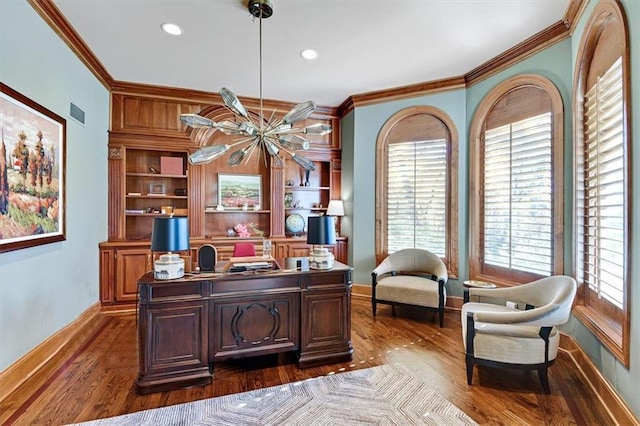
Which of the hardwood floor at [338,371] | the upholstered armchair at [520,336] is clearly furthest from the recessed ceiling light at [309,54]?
the hardwood floor at [338,371]

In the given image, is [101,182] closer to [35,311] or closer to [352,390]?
[35,311]

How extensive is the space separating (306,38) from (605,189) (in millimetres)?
2976

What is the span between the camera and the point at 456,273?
14.2 ft

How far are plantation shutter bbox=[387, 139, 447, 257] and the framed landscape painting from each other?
4016 millimetres

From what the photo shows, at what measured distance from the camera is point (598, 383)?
7.62ft

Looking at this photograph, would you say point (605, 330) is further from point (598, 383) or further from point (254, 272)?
point (254, 272)

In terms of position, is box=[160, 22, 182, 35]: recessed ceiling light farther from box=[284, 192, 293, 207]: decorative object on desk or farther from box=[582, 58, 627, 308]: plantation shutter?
box=[582, 58, 627, 308]: plantation shutter

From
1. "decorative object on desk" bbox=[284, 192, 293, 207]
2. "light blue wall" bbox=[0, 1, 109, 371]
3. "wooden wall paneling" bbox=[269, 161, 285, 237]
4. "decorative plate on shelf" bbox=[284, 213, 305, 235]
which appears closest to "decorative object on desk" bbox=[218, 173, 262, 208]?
"wooden wall paneling" bbox=[269, 161, 285, 237]

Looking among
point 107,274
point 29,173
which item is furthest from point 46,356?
point 29,173

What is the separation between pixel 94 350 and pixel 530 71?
549cm

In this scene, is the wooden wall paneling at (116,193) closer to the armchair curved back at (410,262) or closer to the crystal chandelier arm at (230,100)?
the crystal chandelier arm at (230,100)

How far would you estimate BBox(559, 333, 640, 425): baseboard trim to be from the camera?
195 centimetres

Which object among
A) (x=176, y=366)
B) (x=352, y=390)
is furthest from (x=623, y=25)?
(x=176, y=366)

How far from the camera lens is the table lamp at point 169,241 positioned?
242 centimetres
